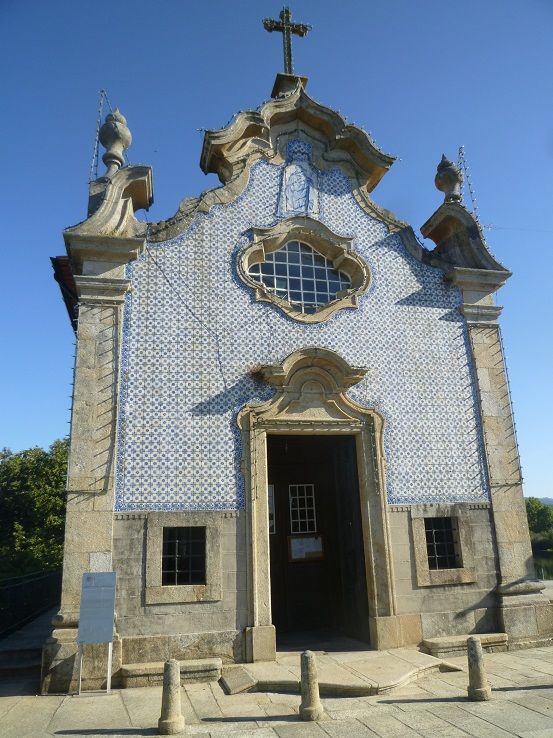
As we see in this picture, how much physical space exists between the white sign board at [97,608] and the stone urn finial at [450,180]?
1007 centimetres

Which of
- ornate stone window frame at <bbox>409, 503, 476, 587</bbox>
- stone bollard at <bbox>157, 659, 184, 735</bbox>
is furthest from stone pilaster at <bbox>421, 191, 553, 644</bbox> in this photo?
stone bollard at <bbox>157, 659, 184, 735</bbox>

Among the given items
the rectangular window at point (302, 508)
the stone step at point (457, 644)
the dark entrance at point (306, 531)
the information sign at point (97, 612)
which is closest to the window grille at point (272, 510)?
the dark entrance at point (306, 531)

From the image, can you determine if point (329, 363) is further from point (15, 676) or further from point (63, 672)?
point (15, 676)

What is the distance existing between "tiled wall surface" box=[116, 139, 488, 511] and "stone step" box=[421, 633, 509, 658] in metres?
2.27

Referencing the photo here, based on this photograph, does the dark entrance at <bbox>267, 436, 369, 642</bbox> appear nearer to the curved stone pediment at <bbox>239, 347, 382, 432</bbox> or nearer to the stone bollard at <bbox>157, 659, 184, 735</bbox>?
the curved stone pediment at <bbox>239, 347, 382, 432</bbox>

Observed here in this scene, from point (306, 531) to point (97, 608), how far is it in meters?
5.28

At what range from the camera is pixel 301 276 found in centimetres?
1116

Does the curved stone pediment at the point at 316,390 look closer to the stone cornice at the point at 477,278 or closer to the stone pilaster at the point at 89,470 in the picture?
the stone pilaster at the point at 89,470

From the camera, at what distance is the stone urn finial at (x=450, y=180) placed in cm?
1231

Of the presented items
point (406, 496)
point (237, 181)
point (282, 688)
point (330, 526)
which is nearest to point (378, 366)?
point (406, 496)

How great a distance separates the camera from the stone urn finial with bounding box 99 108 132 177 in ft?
35.0

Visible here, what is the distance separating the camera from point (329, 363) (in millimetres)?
10086

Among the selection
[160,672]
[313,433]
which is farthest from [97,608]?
[313,433]

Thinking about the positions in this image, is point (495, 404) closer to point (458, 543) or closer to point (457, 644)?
point (458, 543)
